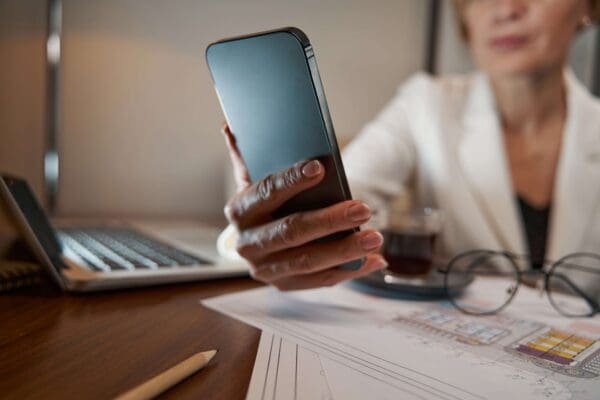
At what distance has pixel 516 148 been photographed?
0.98 metres

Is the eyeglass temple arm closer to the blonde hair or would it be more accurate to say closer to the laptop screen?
the laptop screen

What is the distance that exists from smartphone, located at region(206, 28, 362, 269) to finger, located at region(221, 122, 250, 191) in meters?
0.01

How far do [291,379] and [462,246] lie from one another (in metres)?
0.74

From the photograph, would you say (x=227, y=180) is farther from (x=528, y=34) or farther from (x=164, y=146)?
(x=528, y=34)

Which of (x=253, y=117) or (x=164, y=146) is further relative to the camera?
(x=164, y=146)

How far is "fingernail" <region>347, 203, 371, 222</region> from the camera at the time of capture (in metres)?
0.35

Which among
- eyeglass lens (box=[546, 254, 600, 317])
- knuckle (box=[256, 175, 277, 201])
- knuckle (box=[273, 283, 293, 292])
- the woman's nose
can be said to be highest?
the woman's nose

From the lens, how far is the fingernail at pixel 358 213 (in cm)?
35

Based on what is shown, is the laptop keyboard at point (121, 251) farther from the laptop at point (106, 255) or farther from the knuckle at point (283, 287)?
the knuckle at point (283, 287)

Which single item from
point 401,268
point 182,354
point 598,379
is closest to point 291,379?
point 182,354

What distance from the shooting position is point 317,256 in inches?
15.5

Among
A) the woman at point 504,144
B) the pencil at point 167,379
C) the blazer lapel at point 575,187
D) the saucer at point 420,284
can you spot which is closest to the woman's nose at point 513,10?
the woman at point 504,144

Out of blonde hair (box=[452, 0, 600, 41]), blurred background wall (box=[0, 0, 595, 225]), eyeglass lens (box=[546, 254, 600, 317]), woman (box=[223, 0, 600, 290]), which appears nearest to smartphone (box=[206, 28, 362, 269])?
eyeglass lens (box=[546, 254, 600, 317])

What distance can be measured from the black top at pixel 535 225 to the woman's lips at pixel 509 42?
32 cm
